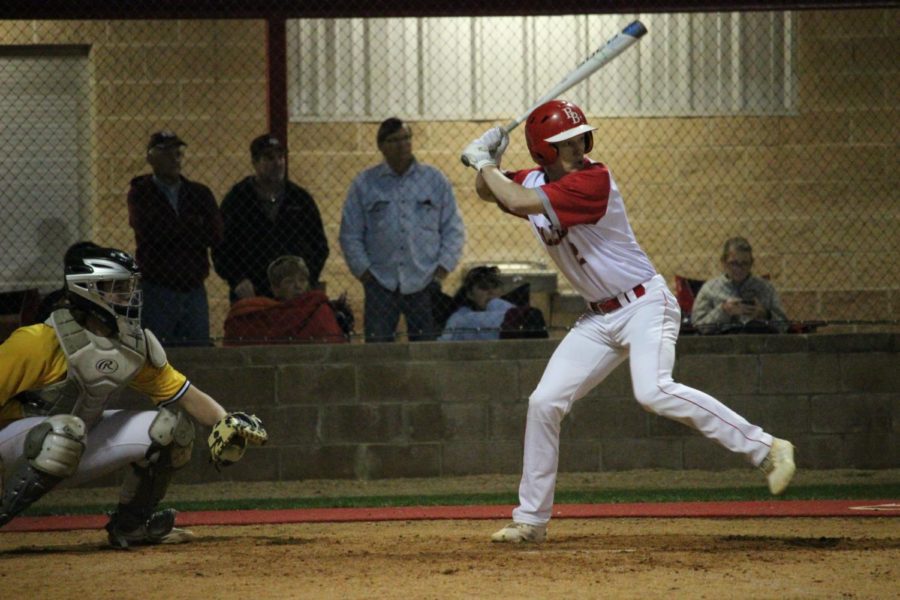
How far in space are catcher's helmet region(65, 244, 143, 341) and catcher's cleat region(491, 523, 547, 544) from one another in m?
1.79

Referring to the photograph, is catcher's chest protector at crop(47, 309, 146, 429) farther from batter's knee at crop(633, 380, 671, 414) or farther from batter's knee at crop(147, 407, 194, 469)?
batter's knee at crop(633, 380, 671, 414)

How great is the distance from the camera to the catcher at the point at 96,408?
17.9 feet

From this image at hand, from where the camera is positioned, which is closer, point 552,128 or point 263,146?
point 552,128

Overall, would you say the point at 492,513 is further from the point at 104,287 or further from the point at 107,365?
the point at 104,287

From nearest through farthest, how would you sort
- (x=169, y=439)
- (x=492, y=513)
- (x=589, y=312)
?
(x=169, y=439), (x=589, y=312), (x=492, y=513)

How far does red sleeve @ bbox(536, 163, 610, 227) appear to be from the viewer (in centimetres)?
563

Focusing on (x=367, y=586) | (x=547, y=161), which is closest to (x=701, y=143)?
(x=547, y=161)

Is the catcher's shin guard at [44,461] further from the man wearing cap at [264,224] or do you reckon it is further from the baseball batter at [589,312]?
the man wearing cap at [264,224]

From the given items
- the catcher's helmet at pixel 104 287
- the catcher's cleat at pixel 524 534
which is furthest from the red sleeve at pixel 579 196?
the catcher's helmet at pixel 104 287

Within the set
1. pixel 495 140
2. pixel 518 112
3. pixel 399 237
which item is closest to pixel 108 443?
pixel 495 140

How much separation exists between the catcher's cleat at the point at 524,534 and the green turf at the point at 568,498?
1.70 meters

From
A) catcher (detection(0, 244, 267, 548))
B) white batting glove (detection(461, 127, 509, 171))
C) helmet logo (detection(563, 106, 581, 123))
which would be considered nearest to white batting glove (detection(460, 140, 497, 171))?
white batting glove (detection(461, 127, 509, 171))

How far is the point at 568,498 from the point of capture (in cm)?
773

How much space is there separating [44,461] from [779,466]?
2901 mm
